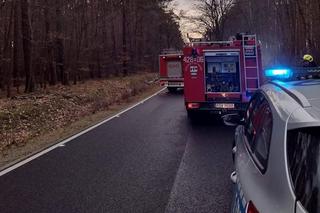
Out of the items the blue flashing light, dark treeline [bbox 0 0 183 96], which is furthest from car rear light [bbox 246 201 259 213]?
dark treeline [bbox 0 0 183 96]

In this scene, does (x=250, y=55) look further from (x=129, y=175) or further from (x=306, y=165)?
(x=306, y=165)

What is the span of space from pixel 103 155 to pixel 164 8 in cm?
6337

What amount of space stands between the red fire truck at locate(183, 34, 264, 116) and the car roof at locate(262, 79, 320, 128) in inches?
441

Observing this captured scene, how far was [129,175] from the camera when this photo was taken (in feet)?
28.0

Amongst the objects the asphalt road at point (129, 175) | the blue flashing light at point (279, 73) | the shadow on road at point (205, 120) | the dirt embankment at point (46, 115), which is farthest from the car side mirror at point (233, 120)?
the shadow on road at point (205, 120)

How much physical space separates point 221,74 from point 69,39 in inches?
964

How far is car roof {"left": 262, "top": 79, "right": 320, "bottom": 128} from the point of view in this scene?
9.22ft

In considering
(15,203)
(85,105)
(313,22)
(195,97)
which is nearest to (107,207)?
(15,203)

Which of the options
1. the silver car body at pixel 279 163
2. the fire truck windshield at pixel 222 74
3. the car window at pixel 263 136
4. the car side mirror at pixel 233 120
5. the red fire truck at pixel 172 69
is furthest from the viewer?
the red fire truck at pixel 172 69

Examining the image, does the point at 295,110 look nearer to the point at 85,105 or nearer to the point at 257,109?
the point at 257,109

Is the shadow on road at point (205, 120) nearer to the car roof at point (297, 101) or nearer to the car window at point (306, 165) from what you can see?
the car roof at point (297, 101)

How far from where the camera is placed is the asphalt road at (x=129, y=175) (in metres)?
6.77

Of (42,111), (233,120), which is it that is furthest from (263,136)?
(42,111)

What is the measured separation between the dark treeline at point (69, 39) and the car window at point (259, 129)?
76.9ft
